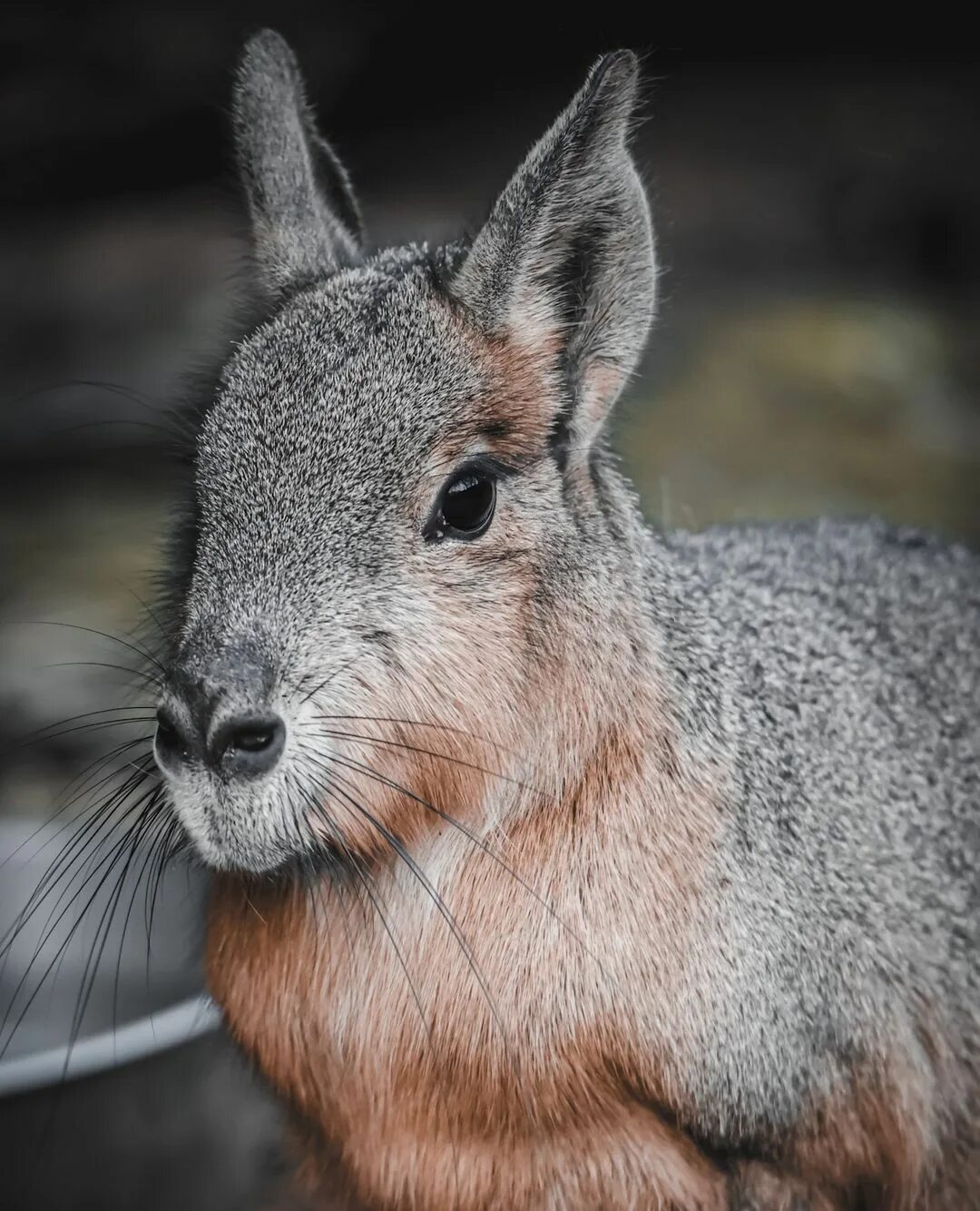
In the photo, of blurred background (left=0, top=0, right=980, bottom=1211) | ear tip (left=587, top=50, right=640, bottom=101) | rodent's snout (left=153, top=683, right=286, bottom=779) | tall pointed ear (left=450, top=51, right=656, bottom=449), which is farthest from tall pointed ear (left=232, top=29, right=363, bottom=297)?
rodent's snout (left=153, top=683, right=286, bottom=779)

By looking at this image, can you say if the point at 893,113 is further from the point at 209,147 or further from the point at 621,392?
the point at 209,147

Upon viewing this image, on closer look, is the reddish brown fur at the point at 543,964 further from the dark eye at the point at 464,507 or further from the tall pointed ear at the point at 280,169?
the tall pointed ear at the point at 280,169

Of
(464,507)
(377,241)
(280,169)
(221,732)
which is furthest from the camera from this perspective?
(377,241)

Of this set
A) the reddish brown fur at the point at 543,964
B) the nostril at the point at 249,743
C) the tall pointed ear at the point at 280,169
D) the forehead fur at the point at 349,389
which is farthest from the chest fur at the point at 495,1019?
the tall pointed ear at the point at 280,169

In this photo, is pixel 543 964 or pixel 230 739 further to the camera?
pixel 543 964

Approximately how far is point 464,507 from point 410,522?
0.15 ft

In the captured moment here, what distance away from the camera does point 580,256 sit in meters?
0.98

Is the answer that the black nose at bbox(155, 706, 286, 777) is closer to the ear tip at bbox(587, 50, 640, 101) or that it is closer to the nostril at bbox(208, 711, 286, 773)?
the nostril at bbox(208, 711, 286, 773)

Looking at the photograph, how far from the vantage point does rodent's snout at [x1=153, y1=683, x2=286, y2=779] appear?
32.9 inches

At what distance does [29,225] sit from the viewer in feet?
4.72

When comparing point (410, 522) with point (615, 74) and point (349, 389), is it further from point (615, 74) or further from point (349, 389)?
point (615, 74)

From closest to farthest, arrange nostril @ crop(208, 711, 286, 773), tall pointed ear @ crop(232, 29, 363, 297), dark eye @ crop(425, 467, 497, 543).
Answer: nostril @ crop(208, 711, 286, 773) → dark eye @ crop(425, 467, 497, 543) → tall pointed ear @ crop(232, 29, 363, 297)

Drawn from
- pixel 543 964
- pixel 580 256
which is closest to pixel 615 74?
pixel 580 256

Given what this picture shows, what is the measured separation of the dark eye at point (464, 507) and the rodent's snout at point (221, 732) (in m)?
0.20
